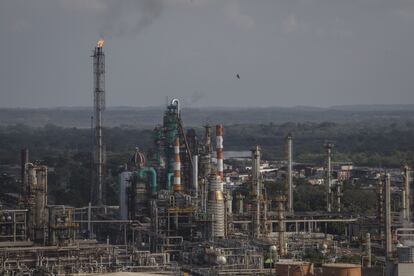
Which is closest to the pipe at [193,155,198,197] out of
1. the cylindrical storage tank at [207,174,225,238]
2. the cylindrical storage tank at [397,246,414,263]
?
the cylindrical storage tank at [207,174,225,238]

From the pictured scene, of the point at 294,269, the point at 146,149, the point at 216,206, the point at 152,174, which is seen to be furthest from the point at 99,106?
the point at 146,149

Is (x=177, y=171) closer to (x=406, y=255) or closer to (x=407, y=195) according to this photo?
(x=407, y=195)

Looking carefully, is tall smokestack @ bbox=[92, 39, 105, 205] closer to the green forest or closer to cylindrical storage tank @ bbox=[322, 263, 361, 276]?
the green forest

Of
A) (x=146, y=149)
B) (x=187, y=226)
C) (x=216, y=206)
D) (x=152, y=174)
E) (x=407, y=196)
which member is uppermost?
(x=146, y=149)

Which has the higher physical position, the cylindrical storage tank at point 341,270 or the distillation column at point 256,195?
the distillation column at point 256,195

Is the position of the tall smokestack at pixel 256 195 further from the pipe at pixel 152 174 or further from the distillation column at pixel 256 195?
the pipe at pixel 152 174

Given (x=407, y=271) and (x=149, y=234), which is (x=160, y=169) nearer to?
(x=149, y=234)

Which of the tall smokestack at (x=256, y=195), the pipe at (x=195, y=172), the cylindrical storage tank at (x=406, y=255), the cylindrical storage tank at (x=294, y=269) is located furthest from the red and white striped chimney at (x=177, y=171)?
the cylindrical storage tank at (x=406, y=255)
